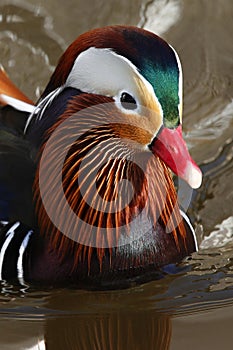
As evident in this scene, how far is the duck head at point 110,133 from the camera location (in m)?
2.02

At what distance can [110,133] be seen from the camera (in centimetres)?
217

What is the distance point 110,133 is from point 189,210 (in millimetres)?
618

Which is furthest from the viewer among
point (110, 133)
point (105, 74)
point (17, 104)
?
point (17, 104)

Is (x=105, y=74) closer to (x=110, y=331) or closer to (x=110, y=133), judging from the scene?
(x=110, y=133)

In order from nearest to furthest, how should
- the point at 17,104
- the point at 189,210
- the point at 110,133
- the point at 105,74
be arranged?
the point at 105,74 < the point at 110,133 < the point at 17,104 < the point at 189,210

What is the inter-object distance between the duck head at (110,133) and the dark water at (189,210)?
0.15 meters

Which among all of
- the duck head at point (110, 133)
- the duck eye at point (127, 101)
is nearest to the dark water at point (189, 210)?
the duck head at point (110, 133)

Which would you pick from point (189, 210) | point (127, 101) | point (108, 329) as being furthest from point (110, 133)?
point (189, 210)

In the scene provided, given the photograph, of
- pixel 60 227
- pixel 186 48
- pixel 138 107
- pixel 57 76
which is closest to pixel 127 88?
pixel 138 107

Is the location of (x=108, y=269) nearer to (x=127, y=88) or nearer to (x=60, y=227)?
(x=60, y=227)

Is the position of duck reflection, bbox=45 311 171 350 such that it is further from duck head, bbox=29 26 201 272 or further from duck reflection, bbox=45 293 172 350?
duck head, bbox=29 26 201 272

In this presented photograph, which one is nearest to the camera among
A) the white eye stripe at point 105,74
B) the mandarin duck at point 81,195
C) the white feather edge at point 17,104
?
the white eye stripe at point 105,74

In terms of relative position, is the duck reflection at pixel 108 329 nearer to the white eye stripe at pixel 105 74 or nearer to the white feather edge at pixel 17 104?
the white eye stripe at pixel 105 74

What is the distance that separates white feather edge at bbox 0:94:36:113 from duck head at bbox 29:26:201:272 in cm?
22
